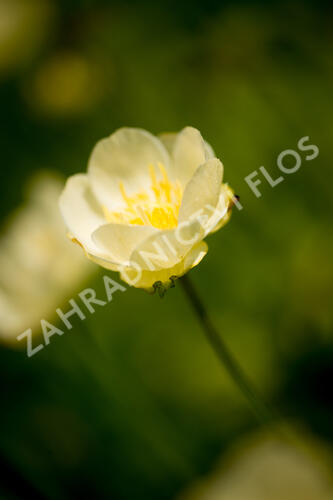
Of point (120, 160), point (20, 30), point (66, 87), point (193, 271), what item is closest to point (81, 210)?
point (120, 160)

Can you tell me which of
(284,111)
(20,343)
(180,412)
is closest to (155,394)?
(180,412)

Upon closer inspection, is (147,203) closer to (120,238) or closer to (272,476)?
(120,238)

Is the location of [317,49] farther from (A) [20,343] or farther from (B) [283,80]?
(A) [20,343]

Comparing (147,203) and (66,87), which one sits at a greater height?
(66,87)

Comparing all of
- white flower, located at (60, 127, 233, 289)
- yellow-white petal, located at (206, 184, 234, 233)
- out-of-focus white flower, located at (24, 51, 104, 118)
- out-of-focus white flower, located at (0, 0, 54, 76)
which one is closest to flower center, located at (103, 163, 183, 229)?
white flower, located at (60, 127, 233, 289)

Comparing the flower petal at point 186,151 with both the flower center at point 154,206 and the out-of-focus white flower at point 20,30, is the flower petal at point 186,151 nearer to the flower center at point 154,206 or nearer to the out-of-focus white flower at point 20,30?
the flower center at point 154,206

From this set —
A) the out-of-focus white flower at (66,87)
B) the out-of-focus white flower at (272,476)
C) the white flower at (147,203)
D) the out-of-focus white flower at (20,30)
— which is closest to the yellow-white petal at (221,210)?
the white flower at (147,203)
